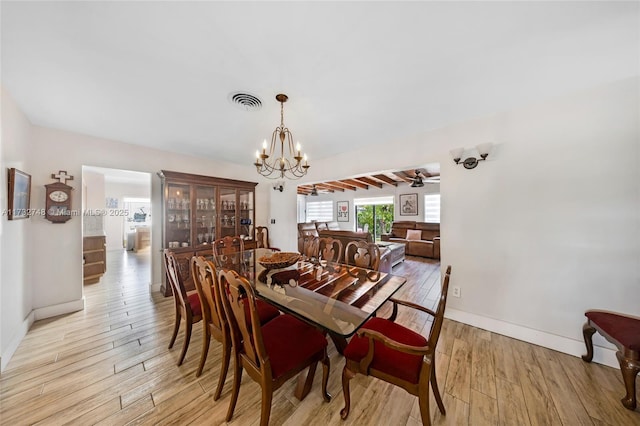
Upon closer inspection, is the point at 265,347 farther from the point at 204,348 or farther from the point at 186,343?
the point at 186,343

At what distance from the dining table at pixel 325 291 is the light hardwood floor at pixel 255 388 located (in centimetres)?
53

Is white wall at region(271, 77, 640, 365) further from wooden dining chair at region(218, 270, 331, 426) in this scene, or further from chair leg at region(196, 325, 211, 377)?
chair leg at region(196, 325, 211, 377)

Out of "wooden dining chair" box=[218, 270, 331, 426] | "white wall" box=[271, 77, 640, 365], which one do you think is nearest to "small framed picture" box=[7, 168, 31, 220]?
"wooden dining chair" box=[218, 270, 331, 426]

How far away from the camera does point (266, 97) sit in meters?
1.94

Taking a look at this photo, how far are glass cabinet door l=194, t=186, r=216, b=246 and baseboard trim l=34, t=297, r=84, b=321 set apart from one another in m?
1.53

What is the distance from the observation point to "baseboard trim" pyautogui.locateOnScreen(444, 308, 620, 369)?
179 cm

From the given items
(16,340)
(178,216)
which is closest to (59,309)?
(16,340)

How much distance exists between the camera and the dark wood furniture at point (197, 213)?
10.9 feet

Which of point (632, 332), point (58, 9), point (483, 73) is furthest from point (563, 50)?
point (58, 9)

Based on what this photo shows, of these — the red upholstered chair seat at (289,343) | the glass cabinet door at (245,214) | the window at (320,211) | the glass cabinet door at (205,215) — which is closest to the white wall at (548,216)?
the red upholstered chair seat at (289,343)

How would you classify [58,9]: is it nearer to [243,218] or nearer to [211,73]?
[211,73]

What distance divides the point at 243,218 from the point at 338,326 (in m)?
3.43

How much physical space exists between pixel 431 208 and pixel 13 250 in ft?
27.8

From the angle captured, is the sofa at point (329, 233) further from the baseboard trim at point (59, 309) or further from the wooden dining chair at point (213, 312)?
the baseboard trim at point (59, 309)
